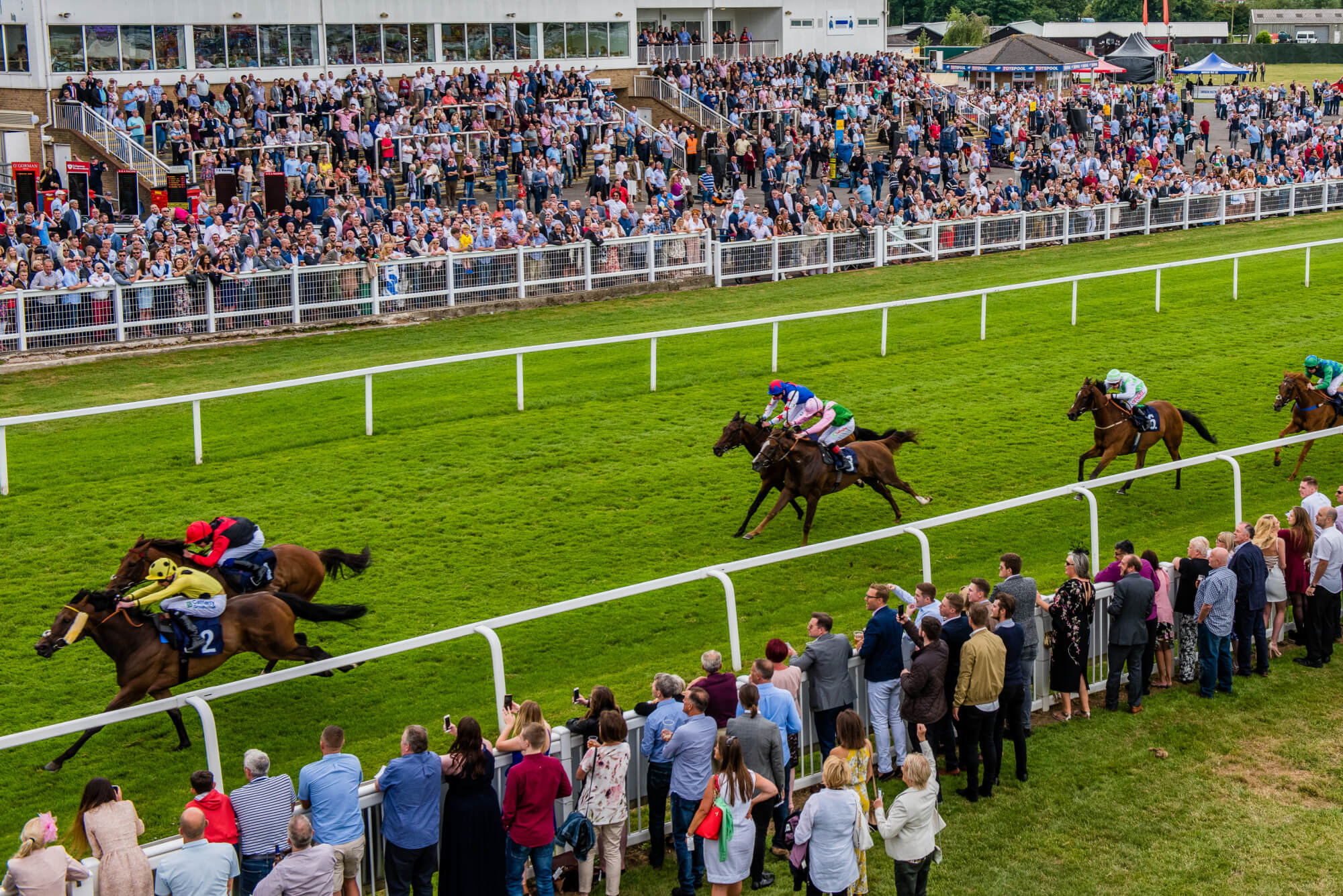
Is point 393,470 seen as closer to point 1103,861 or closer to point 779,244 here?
point 1103,861

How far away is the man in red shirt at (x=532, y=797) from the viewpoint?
21.9 feet

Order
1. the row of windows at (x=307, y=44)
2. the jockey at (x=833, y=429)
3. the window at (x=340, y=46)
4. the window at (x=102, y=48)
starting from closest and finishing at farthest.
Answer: the jockey at (x=833, y=429)
the row of windows at (x=307, y=44)
the window at (x=102, y=48)
the window at (x=340, y=46)

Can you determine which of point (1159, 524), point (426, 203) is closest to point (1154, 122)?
point (426, 203)

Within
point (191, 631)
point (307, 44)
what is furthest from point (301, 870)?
point (307, 44)

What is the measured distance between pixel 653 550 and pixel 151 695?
14.7ft

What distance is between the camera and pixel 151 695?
328 inches

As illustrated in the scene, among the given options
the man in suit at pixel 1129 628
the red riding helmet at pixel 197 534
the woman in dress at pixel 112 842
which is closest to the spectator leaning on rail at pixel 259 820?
the woman in dress at pixel 112 842

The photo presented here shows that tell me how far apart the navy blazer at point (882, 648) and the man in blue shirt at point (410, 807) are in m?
2.57

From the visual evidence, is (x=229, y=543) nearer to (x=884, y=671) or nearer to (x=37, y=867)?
(x=37, y=867)

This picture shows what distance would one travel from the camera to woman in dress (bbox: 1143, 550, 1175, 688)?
914 cm

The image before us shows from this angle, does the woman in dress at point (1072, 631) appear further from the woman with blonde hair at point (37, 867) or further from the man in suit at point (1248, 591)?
the woman with blonde hair at point (37, 867)

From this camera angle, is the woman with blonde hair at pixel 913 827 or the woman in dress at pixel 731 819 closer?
the woman with blonde hair at pixel 913 827

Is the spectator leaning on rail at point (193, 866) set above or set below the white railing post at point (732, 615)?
below

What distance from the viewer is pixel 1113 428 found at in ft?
43.9
